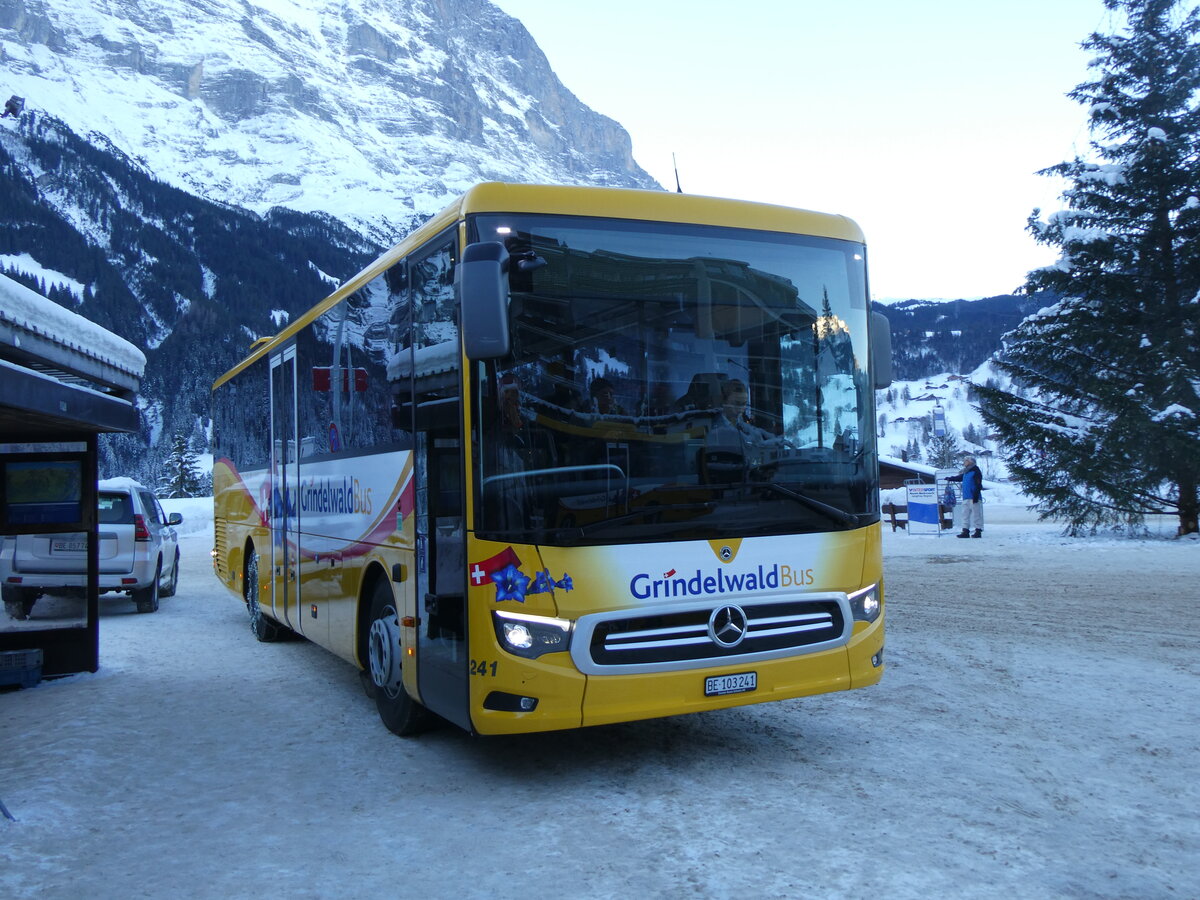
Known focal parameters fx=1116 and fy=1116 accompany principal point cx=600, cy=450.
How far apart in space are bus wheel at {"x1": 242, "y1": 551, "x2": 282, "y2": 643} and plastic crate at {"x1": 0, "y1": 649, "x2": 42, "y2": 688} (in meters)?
2.54

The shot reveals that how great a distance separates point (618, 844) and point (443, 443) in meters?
2.13

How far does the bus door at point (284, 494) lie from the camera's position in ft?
30.1

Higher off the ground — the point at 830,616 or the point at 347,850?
the point at 830,616

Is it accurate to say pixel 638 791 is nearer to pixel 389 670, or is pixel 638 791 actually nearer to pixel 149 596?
pixel 389 670

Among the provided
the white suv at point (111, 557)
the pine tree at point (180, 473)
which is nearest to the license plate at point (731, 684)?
the white suv at point (111, 557)

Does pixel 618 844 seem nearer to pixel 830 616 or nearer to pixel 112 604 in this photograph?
pixel 830 616

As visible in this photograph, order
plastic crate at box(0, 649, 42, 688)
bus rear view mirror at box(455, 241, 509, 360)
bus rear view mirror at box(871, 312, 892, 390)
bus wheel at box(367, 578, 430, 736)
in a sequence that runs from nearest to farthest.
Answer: bus rear view mirror at box(455, 241, 509, 360)
bus rear view mirror at box(871, 312, 892, 390)
bus wheel at box(367, 578, 430, 736)
plastic crate at box(0, 649, 42, 688)

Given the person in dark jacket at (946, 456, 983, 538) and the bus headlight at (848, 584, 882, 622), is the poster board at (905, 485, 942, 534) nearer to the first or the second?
the person in dark jacket at (946, 456, 983, 538)

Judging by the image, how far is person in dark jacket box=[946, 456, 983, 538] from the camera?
77.5ft

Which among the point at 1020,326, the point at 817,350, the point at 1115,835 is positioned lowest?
the point at 1115,835

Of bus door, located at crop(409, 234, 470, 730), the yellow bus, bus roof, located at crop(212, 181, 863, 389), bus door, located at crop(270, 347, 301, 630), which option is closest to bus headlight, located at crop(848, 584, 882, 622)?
the yellow bus

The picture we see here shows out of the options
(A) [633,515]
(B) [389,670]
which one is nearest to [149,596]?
(B) [389,670]

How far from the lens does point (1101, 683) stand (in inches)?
302

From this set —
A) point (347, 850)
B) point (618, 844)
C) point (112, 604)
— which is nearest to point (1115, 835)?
point (618, 844)
